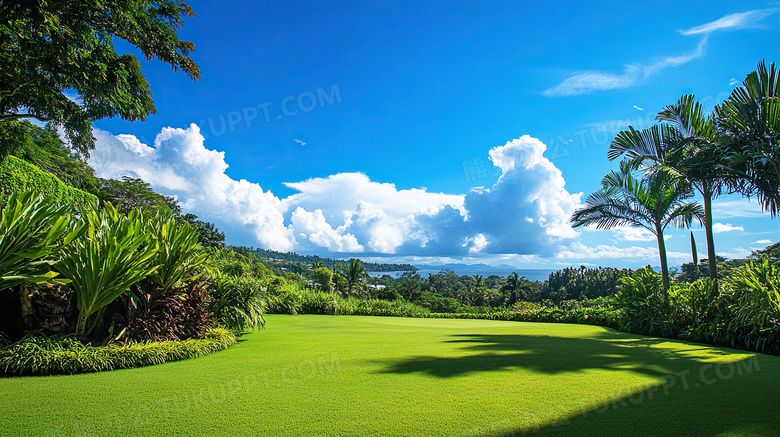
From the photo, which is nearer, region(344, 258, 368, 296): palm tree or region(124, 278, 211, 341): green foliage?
region(124, 278, 211, 341): green foliage

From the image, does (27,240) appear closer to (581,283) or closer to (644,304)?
(644,304)

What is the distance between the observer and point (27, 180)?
12664 millimetres

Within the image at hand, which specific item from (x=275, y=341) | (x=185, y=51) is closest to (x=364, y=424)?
(x=275, y=341)

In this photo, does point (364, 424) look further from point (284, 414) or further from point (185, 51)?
point (185, 51)

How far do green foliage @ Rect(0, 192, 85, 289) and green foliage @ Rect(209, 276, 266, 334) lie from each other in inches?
126

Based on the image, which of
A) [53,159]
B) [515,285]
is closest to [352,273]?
[53,159]

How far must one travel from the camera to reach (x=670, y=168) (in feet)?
29.1

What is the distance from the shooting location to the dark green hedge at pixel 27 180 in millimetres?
11867

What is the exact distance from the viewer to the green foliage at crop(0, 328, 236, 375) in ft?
13.4

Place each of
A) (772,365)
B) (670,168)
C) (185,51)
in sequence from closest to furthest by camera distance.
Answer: (772,365)
(670,168)
(185,51)

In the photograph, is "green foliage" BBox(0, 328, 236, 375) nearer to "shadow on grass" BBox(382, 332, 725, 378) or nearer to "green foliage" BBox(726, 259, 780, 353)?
"shadow on grass" BBox(382, 332, 725, 378)

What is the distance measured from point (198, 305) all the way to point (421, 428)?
5.33m

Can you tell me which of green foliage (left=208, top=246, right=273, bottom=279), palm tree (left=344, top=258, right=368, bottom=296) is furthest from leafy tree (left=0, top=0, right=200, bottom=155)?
palm tree (left=344, top=258, right=368, bottom=296)

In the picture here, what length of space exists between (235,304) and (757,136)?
11199 millimetres
